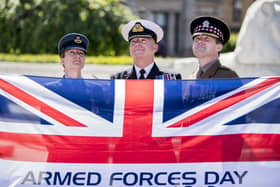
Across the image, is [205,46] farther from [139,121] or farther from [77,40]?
[77,40]

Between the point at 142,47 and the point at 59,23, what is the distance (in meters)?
11.3

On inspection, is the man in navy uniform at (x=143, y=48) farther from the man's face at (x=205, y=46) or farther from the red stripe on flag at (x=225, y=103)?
the red stripe on flag at (x=225, y=103)

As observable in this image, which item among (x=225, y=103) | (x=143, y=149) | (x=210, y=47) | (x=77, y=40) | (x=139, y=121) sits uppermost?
(x=77, y=40)

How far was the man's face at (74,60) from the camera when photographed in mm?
5297

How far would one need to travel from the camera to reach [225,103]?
484cm

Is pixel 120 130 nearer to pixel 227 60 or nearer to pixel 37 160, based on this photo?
pixel 37 160

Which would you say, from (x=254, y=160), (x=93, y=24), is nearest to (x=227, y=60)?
(x=254, y=160)

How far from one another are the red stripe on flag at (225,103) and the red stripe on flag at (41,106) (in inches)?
25.9

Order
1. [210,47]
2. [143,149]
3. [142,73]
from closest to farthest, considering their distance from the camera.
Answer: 1. [143,149]
2. [210,47]
3. [142,73]

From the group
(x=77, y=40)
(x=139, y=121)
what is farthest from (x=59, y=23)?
(x=139, y=121)

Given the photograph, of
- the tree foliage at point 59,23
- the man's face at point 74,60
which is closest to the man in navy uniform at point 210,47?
the man's face at point 74,60

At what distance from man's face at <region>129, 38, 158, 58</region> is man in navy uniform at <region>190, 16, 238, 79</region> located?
0.30 m

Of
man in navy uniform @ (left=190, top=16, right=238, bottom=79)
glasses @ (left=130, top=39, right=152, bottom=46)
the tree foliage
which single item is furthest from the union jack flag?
the tree foliage

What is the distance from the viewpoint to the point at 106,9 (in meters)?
16.6
